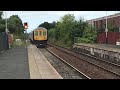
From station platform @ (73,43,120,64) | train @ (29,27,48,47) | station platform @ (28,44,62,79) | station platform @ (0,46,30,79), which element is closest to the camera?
station platform @ (0,46,30,79)

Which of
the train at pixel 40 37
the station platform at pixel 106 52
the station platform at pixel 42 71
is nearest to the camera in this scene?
the station platform at pixel 42 71

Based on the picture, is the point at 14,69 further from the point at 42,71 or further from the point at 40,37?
the point at 40,37

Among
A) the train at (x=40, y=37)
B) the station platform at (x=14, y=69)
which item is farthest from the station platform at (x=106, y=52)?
the train at (x=40, y=37)

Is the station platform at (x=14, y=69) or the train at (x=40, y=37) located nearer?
the station platform at (x=14, y=69)

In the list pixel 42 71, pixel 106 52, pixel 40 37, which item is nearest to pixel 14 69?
pixel 42 71

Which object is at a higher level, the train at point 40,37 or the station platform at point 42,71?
the train at point 40,37

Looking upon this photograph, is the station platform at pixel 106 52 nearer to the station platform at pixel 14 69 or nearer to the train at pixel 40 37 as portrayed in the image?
the station platform at pixel 14 69

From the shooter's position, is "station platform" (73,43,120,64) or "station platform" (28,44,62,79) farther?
"station platform" (73,43,120,64)

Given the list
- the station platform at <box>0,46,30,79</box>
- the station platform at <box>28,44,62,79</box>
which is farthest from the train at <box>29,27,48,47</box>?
the station platform at <box>28,44,62,79</box>

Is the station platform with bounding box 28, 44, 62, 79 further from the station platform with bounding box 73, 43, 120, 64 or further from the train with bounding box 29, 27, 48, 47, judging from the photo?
the train with bounding box 29, 27, 48, 47

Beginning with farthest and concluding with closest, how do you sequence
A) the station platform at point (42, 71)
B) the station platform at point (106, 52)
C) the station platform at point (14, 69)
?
1. the station platform at point (106, 52)
2. the station platform at point (42, 71)
3. the station platform at point (14, 69)

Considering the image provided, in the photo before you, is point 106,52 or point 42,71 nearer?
point 42,71

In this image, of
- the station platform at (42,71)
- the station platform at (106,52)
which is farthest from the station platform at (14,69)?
the station platform at (106,52)
